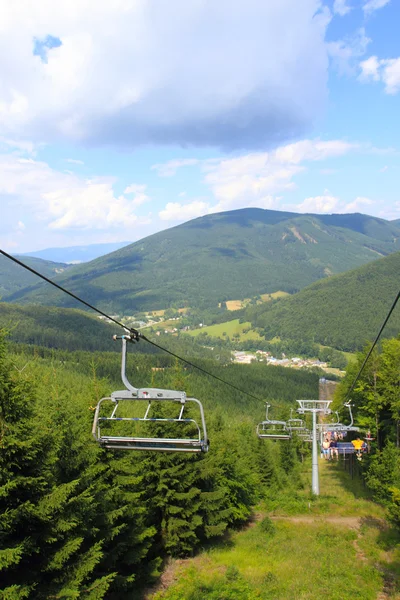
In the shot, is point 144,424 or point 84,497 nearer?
point 84,497

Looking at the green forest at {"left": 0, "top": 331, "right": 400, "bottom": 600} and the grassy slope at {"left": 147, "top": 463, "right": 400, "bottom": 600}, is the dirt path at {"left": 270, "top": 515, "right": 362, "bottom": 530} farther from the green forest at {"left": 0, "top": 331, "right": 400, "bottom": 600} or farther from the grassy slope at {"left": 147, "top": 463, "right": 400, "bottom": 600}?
the green forest at {"left": 0, "top": 331, "right": 400, "bottom": 600}

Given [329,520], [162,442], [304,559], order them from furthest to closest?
[329,520] < [304,559] < [162,442]

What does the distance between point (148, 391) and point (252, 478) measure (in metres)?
26.9

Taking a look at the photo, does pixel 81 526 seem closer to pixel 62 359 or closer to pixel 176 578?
pixel 176 578

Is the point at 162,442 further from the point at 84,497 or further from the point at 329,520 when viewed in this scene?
the point at 329,520

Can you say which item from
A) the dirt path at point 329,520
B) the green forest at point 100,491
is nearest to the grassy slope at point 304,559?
the dirt path at point 329,520

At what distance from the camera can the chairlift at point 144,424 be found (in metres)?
7.56

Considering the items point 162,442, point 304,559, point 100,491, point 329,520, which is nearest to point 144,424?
point 100,491

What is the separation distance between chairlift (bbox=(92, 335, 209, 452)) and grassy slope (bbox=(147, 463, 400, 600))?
6.18 m

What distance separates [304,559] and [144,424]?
1002cm

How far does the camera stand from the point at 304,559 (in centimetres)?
1980

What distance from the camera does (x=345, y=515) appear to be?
26109mm

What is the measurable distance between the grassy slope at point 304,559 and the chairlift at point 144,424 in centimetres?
618

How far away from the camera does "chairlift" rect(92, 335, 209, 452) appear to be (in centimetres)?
756
